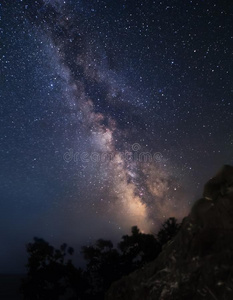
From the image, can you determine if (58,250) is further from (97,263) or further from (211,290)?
(211,290)

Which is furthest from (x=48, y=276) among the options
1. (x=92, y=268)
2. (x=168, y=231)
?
(x=168, y=231)

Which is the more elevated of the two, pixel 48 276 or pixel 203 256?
pixel 48 276

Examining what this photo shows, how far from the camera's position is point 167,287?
23.3ft

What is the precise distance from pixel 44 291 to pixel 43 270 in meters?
1.77

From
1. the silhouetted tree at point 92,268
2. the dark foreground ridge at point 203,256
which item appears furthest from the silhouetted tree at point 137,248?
the dark foreground ridge at point 203,256

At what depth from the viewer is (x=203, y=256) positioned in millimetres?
6676

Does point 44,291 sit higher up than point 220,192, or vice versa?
point 44,291

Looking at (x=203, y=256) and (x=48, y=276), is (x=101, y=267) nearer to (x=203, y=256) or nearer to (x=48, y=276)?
(x=48, y=276)

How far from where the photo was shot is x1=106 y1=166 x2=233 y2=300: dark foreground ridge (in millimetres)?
6285

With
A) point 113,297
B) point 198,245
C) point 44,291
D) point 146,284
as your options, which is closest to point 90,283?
point 44,291

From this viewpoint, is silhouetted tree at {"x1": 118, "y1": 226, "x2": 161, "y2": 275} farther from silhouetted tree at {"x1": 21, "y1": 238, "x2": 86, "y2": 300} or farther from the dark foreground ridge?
the dark foreground ridge

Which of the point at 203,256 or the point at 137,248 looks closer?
the point at 203,256

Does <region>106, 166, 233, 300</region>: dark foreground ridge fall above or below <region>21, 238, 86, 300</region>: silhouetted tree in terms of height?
below

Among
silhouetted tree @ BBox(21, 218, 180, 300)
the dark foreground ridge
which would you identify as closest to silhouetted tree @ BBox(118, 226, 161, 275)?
silhouetted tree @ BBox(21, 218, 180, 300)
